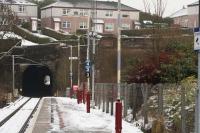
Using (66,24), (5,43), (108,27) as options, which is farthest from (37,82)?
(5,43)

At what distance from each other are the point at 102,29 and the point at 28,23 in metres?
18.0

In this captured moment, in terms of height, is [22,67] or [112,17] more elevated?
[112,17]

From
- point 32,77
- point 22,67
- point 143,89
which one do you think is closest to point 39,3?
point 32,77

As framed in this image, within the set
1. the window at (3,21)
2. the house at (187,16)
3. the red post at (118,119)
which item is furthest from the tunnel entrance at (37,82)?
the red post at (118,119)

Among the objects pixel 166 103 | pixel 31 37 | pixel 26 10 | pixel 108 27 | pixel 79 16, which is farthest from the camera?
pixel 26 10

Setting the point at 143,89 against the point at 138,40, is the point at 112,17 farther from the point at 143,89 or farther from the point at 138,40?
the point at 143,89

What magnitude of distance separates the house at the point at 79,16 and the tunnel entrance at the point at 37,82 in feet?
58.4

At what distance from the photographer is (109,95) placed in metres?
36.2

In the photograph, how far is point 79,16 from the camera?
130 m

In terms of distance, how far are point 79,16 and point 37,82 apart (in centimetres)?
2563

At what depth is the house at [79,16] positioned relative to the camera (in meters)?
128

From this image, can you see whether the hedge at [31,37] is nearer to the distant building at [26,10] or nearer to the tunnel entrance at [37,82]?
the tunnel entrance at [37,82]

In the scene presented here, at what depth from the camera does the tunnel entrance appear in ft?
345

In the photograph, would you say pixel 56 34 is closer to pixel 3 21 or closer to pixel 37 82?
pixel 37 82
